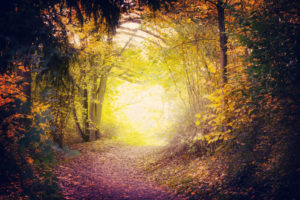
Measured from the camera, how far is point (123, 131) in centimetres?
1714

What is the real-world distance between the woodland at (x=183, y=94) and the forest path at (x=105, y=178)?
0.05 m

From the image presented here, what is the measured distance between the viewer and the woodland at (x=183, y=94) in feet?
8.76

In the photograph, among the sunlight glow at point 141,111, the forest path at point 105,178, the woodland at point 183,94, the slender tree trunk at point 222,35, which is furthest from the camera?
the sunlight glow at point 141,111

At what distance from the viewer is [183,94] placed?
9.40 metres

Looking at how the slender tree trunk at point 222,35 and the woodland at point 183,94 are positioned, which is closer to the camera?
the woodland at point 183,94

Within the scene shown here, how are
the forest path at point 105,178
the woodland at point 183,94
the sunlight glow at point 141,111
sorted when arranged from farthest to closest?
1. the sunlight glow at point 141,111
2. the forest path at point 105,178
3. the woodland at point 183,94

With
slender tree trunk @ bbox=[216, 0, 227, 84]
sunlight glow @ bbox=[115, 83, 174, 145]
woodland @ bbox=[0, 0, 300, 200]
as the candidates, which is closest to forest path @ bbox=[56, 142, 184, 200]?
woodland @ bbox=[0, 0, 300, 200]

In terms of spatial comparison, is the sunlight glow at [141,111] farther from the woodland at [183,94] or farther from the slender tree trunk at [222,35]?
the slender tree trunk at [222,35]

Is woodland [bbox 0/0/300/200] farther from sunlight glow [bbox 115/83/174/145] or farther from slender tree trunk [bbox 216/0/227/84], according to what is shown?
sunlight glow [bbox 115/83/174/145]

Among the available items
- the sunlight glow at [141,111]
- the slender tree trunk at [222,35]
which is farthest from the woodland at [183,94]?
the sunlight glow at [141,111]

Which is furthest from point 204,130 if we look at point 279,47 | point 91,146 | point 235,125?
point 91,146

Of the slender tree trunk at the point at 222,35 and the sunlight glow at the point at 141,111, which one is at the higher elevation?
the slender tree trunk at the point at 222,35

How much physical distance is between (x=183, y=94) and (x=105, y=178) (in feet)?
15.7

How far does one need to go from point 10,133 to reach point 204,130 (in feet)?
17.8
